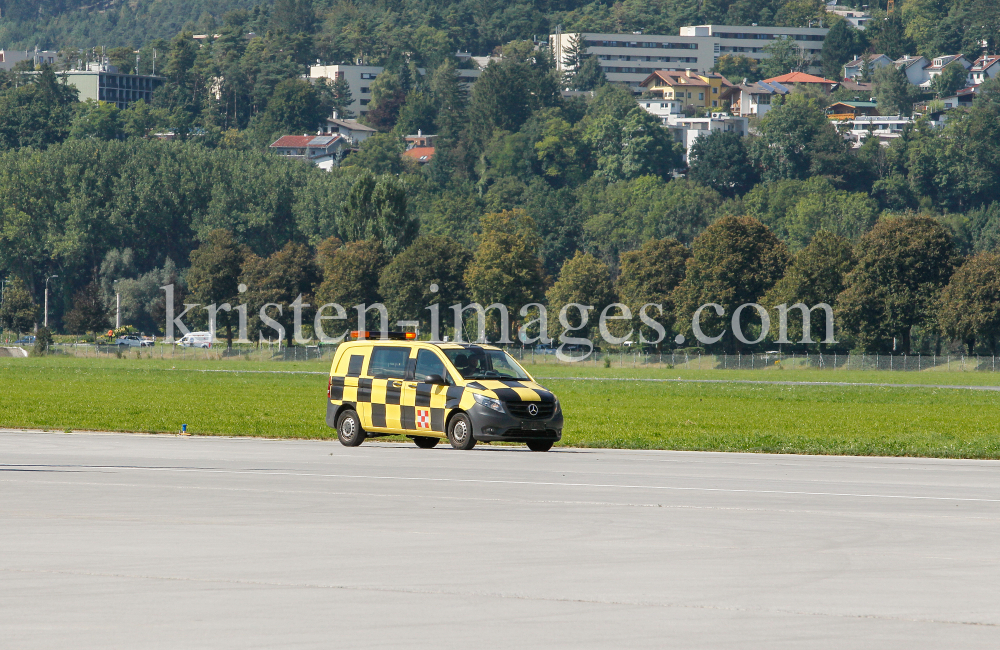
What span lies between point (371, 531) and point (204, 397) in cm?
3622

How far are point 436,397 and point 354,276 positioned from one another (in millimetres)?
93394

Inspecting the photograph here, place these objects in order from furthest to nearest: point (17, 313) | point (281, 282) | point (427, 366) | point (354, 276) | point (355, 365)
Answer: point (17, 313), point (281, 282), point (354, 276), point (355, 365), point (427, 366)

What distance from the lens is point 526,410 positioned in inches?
984

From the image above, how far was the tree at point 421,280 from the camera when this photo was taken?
380 ft

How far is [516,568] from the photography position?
11.8 m

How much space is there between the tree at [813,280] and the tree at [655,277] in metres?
9.71

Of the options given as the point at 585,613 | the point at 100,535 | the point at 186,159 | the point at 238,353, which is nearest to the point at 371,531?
the point at 100,535

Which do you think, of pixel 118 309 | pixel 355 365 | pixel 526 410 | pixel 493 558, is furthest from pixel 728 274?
pixel 493 558

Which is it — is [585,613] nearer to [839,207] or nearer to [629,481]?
[629,481]

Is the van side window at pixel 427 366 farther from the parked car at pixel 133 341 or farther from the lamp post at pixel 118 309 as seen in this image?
the lamp post at pixel 118 309

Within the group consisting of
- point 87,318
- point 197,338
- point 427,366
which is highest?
point 427,366

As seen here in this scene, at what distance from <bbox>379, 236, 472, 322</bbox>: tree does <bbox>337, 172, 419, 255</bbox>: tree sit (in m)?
4.58

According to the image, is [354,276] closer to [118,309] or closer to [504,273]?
[504,273]

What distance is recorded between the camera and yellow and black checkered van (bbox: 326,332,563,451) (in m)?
24.9
